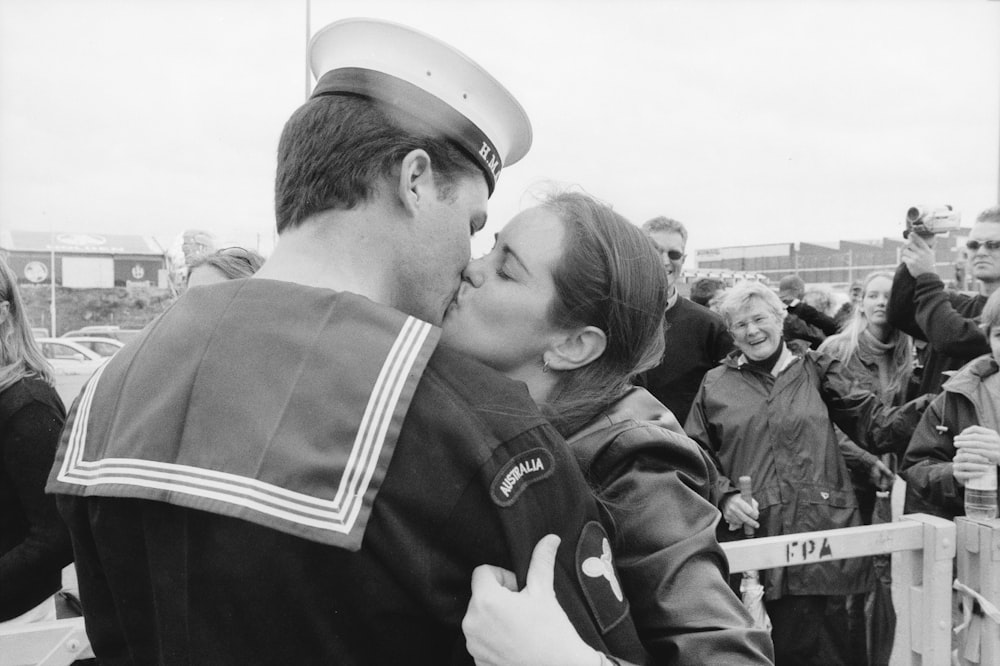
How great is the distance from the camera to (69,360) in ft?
47.3

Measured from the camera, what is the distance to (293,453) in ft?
3.08

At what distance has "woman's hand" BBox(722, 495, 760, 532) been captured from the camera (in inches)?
135

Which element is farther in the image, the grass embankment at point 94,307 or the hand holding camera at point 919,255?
the grass embankment at point 94,307

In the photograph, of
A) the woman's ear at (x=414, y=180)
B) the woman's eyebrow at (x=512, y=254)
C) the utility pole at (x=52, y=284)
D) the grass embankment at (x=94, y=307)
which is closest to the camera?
the woman's ear at (x=414, y=180)

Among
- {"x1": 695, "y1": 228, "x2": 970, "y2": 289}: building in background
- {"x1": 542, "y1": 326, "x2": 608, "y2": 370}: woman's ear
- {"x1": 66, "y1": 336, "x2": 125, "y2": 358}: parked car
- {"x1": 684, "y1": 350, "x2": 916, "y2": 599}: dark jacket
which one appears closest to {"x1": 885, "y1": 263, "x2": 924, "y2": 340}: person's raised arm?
{"x1": 684, "y1": 350, "x2": 916, "y2": 599}: dark jacket

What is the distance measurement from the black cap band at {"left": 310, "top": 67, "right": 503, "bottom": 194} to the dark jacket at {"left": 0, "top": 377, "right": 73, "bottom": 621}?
5.79 ft

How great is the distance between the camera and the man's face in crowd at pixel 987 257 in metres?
4.03

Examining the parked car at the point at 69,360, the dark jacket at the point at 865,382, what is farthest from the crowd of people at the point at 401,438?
the parked car at the point at 69,360

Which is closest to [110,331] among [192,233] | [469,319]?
[192,233]

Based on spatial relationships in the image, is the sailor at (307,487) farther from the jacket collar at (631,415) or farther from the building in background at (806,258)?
the building in background at (806,258)

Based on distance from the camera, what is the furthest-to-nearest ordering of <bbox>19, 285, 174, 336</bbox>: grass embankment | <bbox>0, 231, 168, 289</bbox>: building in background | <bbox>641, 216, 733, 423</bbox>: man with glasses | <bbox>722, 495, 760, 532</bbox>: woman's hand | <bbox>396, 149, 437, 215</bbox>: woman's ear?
1. <bbox>19, 285, 174, 336</bbox>: grass embankment
2. <bbox>0, 231, 168, 289</bbox>: building in background
3. <bbox>641, 216, 733, 423</bbox>: man with glasses
4. <bbox>722, 495, 760, 532</bbox>: woman's hand
5. <bbox>396, 149, 437, 215</bbox>: woman's ear

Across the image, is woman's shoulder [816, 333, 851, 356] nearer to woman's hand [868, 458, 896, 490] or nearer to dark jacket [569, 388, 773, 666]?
woman's hand [868, 458, 896, 490]

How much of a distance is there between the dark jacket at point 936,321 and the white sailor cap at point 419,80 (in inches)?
126

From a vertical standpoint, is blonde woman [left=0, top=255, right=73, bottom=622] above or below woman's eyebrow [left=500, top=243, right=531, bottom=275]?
below
